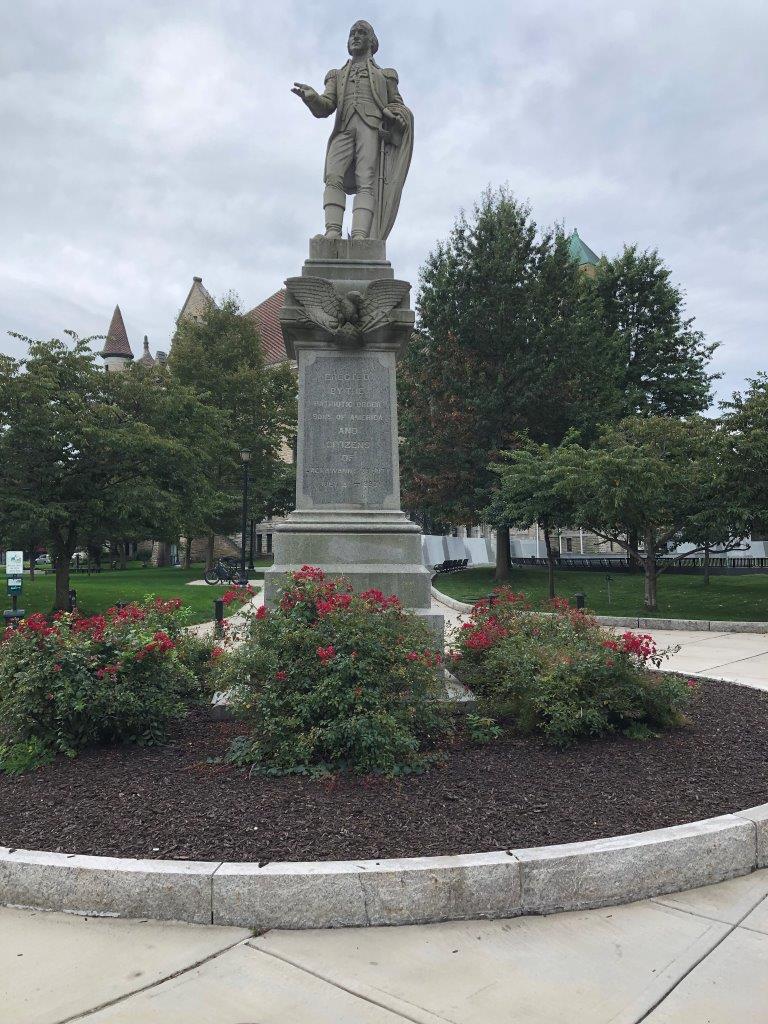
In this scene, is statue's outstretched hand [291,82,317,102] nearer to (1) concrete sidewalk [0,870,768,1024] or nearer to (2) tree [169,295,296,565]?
(1) concrete sidewalk [0,870,768,1024]

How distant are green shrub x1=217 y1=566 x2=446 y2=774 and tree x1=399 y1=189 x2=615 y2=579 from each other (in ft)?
76.5

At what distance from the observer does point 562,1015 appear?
2443mm

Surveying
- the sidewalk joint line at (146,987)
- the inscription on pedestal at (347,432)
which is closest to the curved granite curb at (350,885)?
the sidewalk joint line at (146,987)

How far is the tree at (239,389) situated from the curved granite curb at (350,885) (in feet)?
98.5

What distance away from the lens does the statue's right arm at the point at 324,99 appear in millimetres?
9180

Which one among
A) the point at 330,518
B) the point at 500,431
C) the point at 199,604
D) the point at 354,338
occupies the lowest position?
the point at 199,604

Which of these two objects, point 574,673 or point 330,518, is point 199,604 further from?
point 574,673

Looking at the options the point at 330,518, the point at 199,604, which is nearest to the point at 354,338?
the point at 330,518

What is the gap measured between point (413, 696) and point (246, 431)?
1256 inches

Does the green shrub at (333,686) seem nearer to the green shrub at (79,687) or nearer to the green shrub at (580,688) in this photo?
the green shrub at (79,687)

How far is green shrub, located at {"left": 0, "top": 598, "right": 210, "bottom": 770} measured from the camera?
4.74m

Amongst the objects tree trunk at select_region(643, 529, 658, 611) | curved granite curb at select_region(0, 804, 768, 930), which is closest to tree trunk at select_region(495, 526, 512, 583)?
tree trunk at select_region(643, 529, 658, 611)

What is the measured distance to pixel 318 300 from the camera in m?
8.48

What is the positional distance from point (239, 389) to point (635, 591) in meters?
21.2
